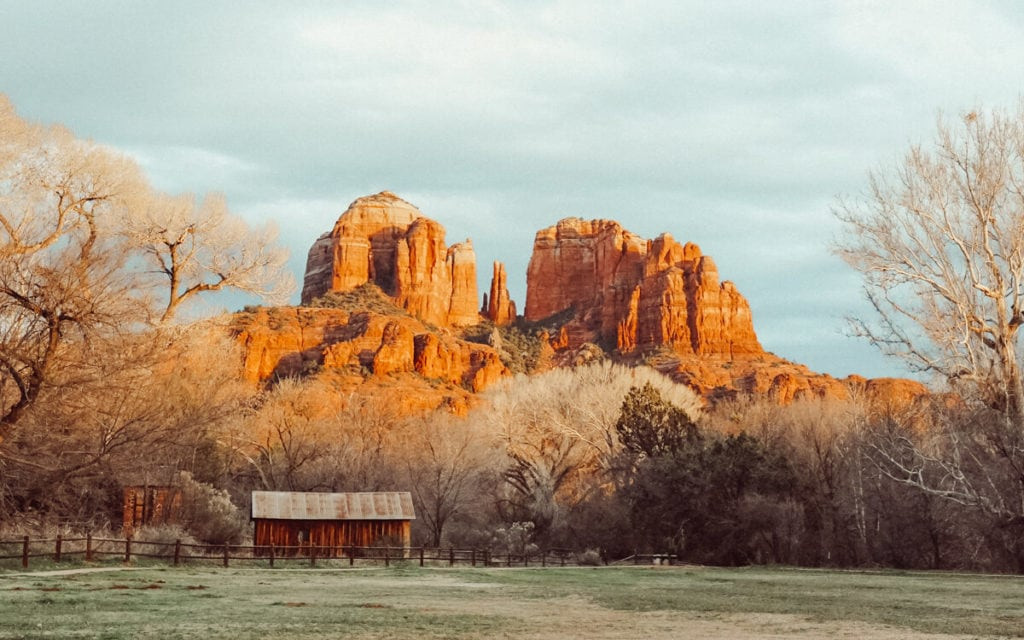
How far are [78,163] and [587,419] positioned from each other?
3835 centimetres

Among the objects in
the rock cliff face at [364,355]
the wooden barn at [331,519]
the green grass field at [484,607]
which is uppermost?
the rock cliff face at [364,355]

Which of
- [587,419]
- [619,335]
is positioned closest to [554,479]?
[587,419]

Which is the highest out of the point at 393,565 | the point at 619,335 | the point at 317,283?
the point at 317,283

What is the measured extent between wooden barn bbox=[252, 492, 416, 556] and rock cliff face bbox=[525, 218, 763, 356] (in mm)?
100496

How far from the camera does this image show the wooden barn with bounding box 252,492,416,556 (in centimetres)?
4188

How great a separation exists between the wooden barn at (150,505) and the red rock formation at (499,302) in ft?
456

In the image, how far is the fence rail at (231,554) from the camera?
26.0 meters

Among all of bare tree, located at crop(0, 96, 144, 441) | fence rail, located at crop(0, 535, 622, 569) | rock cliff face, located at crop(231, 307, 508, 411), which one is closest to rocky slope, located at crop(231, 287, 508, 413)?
rock cliff face, located at crop(231, 307, 508, 411)

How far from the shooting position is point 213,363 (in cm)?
4297

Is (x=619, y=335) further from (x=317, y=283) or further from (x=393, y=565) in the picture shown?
(x=393, y=565)

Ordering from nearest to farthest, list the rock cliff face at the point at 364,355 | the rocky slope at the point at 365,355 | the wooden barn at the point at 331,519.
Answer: the wooden barn at the point at 331,519 → the rocky slope at the point at 365,355 → the rock cliff face at the point at 364,355

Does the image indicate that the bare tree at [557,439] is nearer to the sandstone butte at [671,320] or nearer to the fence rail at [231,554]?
the fence rail at [231,554]

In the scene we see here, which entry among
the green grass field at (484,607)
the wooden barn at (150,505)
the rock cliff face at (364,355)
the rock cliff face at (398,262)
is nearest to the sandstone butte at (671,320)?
the rock cliff face at (398,262)

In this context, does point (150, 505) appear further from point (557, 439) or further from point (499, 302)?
point (499, 302)
